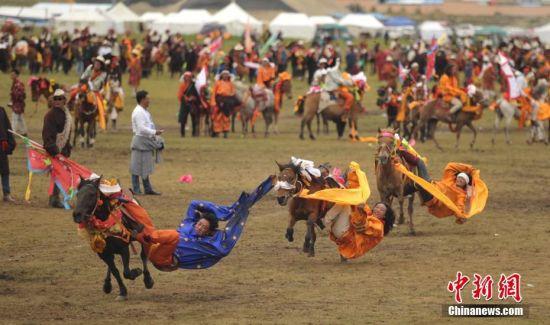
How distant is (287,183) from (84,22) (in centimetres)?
6793

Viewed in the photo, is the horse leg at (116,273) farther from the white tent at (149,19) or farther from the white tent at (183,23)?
the white tent at (149,19)

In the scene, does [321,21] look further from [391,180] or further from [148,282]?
[148,282]

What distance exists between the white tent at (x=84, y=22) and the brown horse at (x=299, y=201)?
6488 cm

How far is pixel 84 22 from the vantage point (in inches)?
3179

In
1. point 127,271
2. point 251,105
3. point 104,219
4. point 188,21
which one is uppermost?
point 104,219

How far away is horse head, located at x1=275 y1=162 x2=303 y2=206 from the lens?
1448 cm

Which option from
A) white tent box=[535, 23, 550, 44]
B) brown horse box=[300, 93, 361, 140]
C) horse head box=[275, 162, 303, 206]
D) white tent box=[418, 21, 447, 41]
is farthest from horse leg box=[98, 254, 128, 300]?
white tent box=[418, 21, 447, 41]

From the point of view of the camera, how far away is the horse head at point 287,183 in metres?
14.5

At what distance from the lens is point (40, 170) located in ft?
59.0

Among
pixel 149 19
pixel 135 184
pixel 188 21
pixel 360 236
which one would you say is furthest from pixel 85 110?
pixel 149 19

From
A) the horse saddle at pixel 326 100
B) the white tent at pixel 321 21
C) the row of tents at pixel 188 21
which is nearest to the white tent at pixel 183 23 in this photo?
the row of tents at pixel 188 21

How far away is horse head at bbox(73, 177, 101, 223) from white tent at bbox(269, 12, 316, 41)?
7177 centimetres

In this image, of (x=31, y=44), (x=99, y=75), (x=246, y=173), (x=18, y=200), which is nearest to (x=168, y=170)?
(x=246, y=173)

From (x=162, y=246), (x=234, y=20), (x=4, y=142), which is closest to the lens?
(x=162, y=246)
